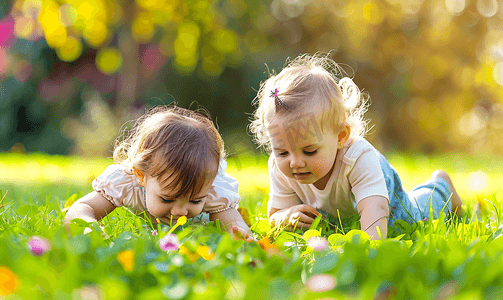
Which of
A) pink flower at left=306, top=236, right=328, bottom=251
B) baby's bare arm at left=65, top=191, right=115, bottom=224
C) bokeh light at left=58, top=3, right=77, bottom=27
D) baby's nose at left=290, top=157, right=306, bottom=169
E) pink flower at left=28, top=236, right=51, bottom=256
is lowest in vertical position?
baby's bare arm at left=65, top=191, right=115, bottom=224

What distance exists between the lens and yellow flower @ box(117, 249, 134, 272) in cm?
121

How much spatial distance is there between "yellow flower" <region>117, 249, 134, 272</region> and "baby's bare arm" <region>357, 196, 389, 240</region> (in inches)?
48.8

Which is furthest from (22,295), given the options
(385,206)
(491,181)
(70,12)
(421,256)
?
(70,12)

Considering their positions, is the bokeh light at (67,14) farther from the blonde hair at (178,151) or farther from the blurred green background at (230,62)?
the blonde hair at (178,151)

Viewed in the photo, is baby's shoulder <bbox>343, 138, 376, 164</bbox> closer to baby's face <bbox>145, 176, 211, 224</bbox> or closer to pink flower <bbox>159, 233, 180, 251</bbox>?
baby's face <bbox>145, 176, 211, 224</bbox>

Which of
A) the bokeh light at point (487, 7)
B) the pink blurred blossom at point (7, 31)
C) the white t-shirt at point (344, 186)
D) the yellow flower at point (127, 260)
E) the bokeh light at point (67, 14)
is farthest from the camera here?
the bokeh light at point (487, 7)

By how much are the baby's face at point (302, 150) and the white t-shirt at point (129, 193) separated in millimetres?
407

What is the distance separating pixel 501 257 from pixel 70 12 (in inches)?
295

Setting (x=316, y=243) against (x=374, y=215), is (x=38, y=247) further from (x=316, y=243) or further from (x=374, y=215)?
(x=374, y=215)

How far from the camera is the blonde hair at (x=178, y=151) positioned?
206 centimetres

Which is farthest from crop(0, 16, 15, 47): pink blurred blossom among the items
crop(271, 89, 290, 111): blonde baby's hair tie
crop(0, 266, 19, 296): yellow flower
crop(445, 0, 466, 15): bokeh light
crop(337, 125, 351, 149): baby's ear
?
crop(0, 266, 19, 296): yellow flower

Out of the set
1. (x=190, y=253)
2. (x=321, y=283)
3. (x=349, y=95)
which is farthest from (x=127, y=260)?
(x=349, y=95)

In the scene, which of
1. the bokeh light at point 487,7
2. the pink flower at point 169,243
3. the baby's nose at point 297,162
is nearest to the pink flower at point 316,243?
the baby's nose at point 297,162

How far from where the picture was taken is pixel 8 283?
1.02 m
